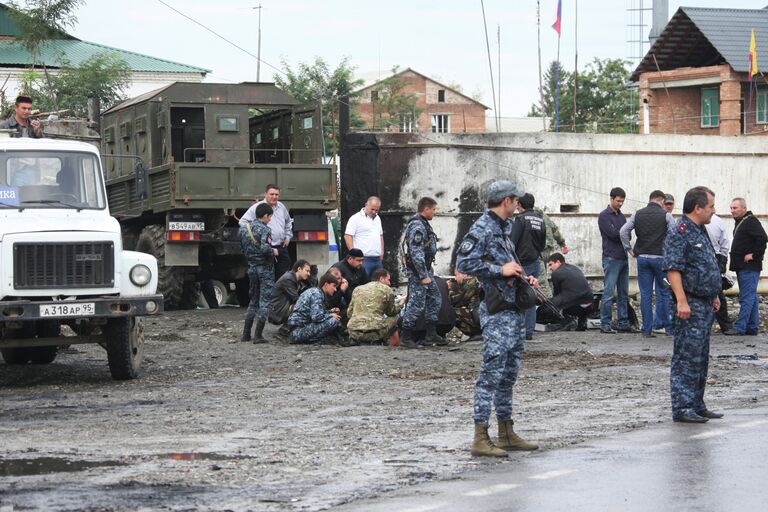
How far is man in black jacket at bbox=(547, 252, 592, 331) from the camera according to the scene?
725 inches

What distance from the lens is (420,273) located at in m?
15.6

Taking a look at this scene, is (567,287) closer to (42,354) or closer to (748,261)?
(748,261)

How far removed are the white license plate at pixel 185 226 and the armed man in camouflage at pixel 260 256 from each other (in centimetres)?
456

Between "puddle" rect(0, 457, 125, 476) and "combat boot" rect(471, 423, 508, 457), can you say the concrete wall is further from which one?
"puddle" rect(0, 457, 125, 476)

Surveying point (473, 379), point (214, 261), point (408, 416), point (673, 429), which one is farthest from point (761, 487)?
point (214, 261)

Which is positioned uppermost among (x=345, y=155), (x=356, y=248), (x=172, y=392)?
(x=345, y=155)

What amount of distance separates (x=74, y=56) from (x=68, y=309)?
157 ft

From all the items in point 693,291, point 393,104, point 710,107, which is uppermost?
point 393,104

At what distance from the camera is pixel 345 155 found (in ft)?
75.9

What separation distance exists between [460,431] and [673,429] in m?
1.51

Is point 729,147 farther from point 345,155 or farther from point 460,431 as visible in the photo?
point 460,431

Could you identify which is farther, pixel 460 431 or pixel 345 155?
pixel 345 155

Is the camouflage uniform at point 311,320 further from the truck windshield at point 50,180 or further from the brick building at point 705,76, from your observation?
the brick building at point 705,76

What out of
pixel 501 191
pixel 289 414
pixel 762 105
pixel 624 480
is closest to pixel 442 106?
pixel 762 105
